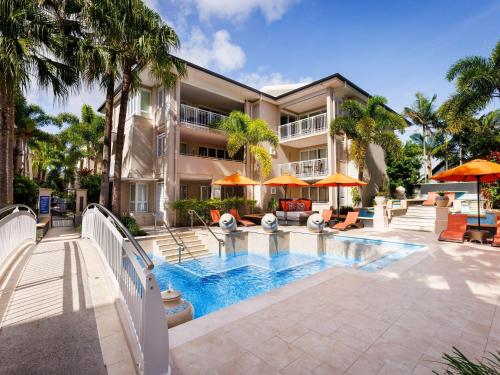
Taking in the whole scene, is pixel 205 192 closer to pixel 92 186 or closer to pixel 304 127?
pixel 304 127

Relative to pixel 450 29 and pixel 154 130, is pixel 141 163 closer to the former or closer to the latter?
pixel 154 130

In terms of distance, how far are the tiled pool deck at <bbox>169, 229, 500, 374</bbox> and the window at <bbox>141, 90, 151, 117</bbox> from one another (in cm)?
1710

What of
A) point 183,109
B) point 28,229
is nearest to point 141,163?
point 183,109

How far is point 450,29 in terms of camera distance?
9930mm

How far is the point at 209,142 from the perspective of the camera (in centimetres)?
2000

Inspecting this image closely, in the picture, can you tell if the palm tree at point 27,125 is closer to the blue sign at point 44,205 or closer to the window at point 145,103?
the blue sign at point 44,205

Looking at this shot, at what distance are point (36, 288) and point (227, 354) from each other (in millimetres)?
4081

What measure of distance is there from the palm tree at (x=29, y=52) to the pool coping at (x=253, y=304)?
374 inches

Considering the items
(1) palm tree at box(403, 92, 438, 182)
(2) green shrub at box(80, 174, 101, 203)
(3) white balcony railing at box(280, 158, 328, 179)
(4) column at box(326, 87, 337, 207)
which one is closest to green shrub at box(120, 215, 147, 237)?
(2) green shrub at box(80, 174, 101, 203)

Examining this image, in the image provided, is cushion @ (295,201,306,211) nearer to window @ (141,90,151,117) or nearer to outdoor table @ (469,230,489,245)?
outdoor table @ (469,230,489,245)

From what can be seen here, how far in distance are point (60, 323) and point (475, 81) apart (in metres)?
19.0

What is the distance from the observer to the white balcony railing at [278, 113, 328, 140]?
19825 mm

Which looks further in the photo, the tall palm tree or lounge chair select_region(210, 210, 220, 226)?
lounge chair select_region(210, 210, 220, 226)

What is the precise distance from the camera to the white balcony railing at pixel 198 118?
57.7ft
